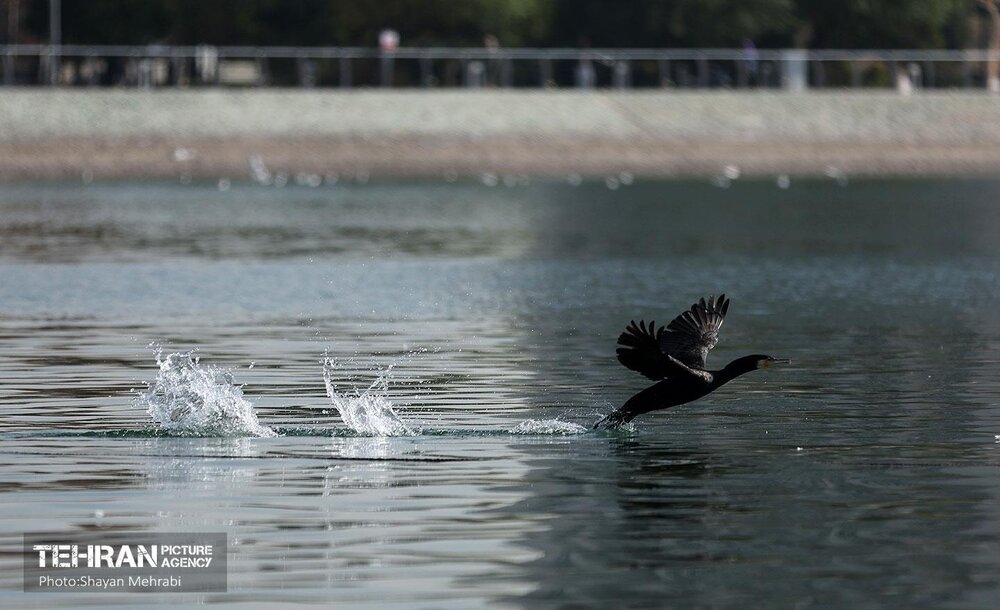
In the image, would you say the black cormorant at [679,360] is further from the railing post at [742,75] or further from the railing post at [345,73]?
the railing post at [742,75]

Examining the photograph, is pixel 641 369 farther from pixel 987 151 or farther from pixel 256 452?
pixel 987 151

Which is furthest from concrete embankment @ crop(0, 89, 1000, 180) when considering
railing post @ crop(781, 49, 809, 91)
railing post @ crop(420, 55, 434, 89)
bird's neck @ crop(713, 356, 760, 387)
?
bird's neck @ crop(713, 356, 760, 387)

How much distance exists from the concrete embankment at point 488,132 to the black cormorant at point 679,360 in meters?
68.4

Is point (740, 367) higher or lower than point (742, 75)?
lower

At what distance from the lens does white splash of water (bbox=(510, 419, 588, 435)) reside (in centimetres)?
1847

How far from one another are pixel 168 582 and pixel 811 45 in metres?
101

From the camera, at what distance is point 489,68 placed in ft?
302

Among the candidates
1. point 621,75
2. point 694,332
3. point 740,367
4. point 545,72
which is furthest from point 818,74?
point 740,367

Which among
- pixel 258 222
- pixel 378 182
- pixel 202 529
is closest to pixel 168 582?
pixel 202 529

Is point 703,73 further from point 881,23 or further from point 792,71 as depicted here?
point 881,23

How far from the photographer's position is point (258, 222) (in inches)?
2299

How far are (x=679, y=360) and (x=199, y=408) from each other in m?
4.31

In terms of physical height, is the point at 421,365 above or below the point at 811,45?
below

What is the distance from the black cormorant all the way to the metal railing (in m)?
71.7
